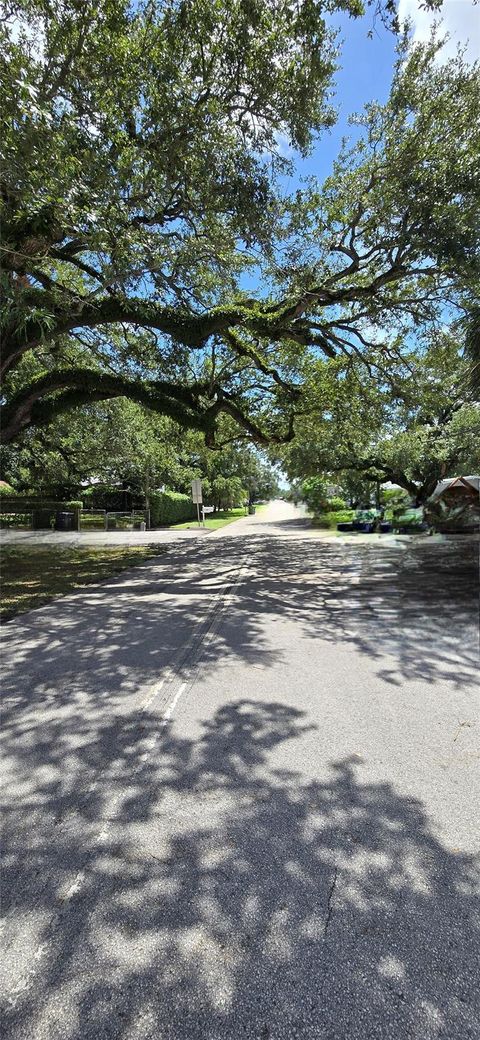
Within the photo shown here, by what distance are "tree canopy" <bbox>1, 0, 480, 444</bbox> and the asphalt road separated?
3670 mm

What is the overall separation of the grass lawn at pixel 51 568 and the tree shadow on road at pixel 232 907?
16.3ft

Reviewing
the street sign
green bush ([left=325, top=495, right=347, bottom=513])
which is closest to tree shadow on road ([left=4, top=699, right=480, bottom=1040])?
the street sign

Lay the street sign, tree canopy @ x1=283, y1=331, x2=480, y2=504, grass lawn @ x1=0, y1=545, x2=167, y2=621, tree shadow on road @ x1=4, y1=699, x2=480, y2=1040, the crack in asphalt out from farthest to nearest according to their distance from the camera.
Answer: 1. the street sign
2. tree canopy @ x1=283, y1=331, x2=480, y2=504
3. grass lawn @ x1=0, y1=545, x2=167, y2=621
4. the crack in asphalt
5. tree shadow on road @ x1=4, y1=699, x2=480, y2=1040

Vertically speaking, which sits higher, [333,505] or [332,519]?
[333,505]

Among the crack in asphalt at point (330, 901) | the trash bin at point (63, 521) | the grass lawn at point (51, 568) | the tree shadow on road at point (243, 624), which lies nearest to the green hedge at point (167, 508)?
the trash bin at point (63, 521)

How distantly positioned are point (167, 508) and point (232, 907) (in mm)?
29671

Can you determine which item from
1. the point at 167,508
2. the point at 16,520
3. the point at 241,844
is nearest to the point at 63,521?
the point at 16,520

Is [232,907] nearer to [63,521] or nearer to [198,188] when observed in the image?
[198,188]

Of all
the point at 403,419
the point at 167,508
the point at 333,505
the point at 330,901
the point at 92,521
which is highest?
the point at 403,419

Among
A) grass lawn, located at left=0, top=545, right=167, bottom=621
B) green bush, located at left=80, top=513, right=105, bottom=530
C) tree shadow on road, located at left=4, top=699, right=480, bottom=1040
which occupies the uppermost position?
green bush, located at left=80, top=513, right=105, bottom=530

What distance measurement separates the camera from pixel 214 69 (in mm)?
6379

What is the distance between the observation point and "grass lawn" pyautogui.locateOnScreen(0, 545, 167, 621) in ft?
27.0

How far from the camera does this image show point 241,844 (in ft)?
7.77

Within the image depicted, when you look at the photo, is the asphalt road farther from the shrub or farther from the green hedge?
the shrub
